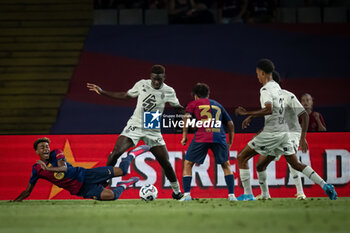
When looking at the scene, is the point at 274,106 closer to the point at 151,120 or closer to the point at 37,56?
the point at 151,120

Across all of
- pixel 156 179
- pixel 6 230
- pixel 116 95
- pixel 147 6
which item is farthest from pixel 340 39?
pixel 6 230

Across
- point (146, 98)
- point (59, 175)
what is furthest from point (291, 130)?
point (59, 175)

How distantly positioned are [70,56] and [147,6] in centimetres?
218

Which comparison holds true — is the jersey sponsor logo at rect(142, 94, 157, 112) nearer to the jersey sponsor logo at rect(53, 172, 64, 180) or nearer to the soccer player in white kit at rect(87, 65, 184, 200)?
the soccer player in white kit at rect(87, 65, 184, 200)

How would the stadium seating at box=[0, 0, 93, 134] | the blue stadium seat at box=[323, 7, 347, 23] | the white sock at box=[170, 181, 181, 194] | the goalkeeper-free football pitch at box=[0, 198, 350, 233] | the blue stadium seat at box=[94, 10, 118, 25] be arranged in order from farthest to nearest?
1. the blue stadium seat at box=[94, 10, 118, 25]
2. the blue stadium seat at box=[323, 7, 347, 23]
3. the stadium seating at box=[0, 0, 93, 134]
4. the white sock at box=[170, 181, 181, 194]
5. the goalkeeper-free football pitch at box=[0, 198, 350, 233]

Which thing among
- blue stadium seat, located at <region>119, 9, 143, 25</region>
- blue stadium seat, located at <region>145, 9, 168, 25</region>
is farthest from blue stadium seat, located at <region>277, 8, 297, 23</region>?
blue stadium seat, located at <region>119, 9, 143, 25</region>

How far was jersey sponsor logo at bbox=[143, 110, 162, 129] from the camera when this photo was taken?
807 centimetres

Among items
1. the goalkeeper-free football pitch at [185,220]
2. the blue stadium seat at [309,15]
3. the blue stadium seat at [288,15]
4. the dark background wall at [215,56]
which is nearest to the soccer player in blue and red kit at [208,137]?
the goalkeeper-free football pitch at [185,220]

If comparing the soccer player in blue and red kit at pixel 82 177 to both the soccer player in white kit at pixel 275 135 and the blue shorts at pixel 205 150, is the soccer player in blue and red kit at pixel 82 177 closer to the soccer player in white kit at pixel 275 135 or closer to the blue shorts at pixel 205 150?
the blue shorts at pixel 205 150

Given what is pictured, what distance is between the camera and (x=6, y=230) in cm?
453

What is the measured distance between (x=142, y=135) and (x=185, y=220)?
308cm

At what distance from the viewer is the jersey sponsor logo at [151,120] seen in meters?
8.07

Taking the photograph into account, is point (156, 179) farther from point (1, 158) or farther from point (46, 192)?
point (1, 158)

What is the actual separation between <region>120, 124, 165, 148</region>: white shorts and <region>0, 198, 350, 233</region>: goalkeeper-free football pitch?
1.77 metres
